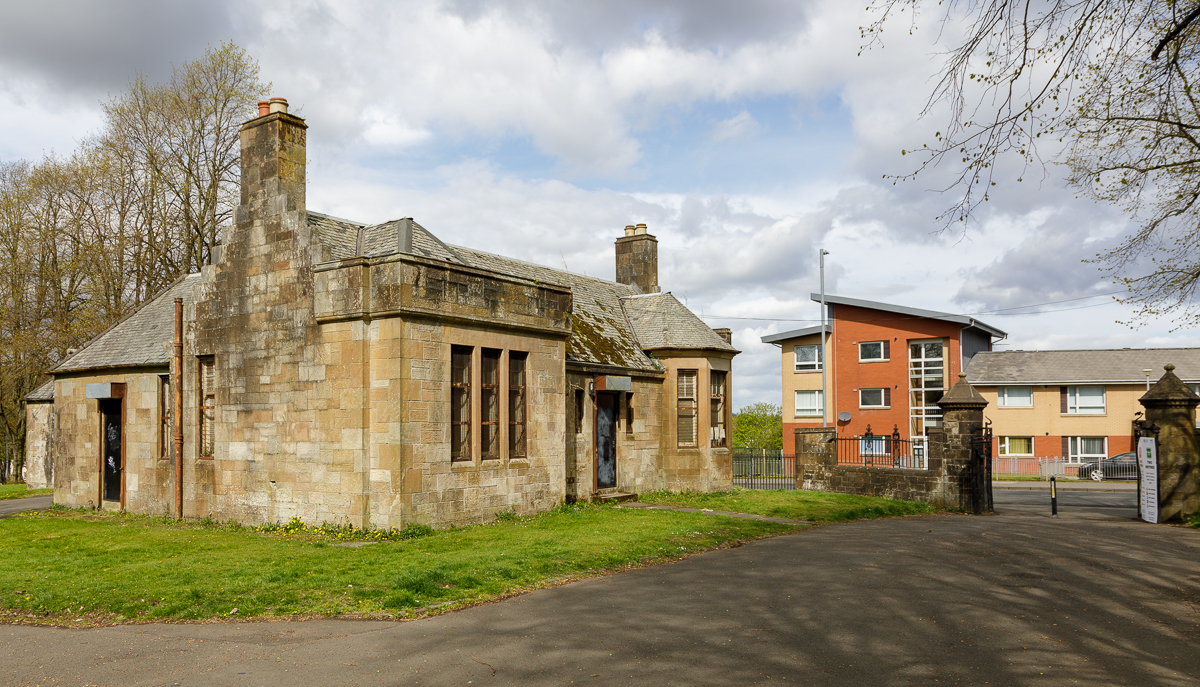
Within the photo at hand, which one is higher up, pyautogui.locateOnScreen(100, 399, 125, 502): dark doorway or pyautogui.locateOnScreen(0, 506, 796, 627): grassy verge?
pyautogui.locateOnScreen(100, 399, 125, 502): dark doorway

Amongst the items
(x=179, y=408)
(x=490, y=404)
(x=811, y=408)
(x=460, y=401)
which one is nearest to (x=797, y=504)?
(x=490, y=404)

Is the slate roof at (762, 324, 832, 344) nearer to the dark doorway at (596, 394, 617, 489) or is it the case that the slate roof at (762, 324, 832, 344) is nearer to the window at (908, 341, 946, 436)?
the window at (908, 341, 946, 436)

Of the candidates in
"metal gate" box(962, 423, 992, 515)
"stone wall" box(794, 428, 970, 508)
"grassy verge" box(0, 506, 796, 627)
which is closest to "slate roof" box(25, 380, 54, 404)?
"grassy verge" box(0, 506, 796, 627)

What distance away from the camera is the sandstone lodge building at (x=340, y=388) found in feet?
43.7

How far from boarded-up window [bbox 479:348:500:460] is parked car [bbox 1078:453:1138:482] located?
32458 millimetres

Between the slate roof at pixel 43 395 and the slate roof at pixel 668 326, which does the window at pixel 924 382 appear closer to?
the slate roof at pixel 668 326

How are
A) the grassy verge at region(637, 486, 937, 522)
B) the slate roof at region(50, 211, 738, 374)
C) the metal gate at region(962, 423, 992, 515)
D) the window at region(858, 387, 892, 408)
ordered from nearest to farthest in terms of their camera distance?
the slate roof at region(50, 211, 738, 374)
the grassy verge at region(637, 486, 937, 522)
the metal gate at region(962, 423, 992, 515)
the window at region(858, 387, 892, 408)

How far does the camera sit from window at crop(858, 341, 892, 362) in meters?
41.5

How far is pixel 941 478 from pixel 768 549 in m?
9.61

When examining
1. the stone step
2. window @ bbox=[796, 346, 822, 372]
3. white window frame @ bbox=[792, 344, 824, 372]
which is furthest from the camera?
window @ bbox=[796, 346, 822, 372]

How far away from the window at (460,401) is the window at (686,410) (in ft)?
27.8

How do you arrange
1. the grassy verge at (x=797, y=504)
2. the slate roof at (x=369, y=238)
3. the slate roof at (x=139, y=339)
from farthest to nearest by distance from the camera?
the slate roof at (x=139, y=339)
the grassy verge at (x=797, y=504)
the slate roof at (x=369, y=238)

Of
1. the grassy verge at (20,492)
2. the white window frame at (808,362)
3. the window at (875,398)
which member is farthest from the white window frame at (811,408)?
the grassy verge at (20,492)

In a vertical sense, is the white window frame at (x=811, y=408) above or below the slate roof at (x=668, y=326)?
below
